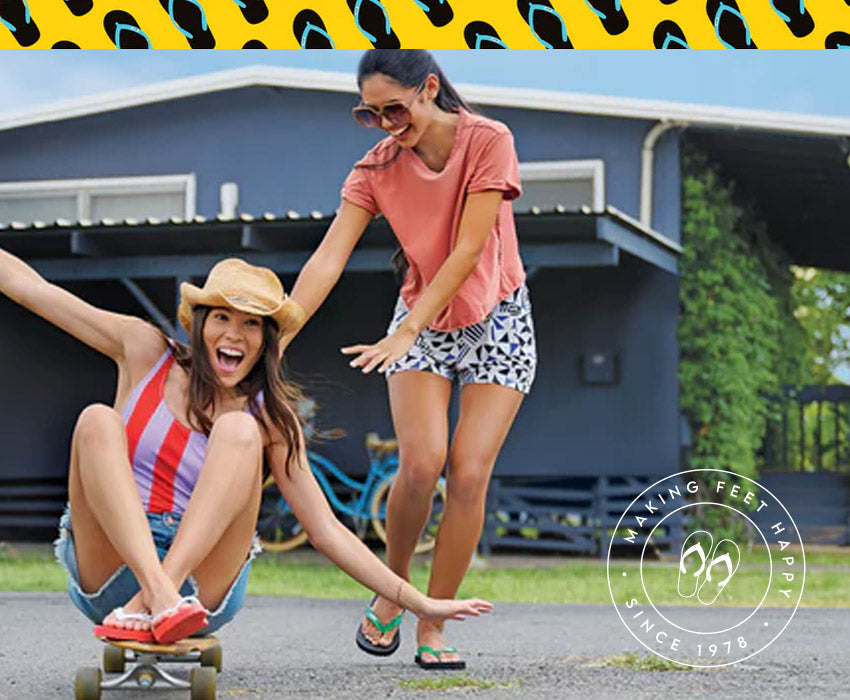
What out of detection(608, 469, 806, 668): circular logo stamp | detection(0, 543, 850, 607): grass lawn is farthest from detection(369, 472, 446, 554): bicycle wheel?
detection(608, 469, 806, 668): circular logo stamp

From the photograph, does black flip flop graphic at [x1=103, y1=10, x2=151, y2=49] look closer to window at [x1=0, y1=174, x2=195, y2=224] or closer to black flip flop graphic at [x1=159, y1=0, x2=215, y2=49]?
black flip flop graphic at [x1=159, y1=0, x2=215, y2=49]

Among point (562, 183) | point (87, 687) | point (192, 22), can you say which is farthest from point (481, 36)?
point (562, 183)

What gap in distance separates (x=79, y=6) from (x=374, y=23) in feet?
4.46

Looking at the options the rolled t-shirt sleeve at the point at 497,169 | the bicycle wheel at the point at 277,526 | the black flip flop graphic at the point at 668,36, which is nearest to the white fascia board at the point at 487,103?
the bicycle wheel at the point at 277,526

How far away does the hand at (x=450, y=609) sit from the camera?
309cm

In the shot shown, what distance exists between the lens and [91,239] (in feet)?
34.6

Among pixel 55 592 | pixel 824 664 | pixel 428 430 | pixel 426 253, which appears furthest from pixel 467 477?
pixel 55 592

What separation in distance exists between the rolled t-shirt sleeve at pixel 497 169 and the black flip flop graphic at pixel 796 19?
334cm

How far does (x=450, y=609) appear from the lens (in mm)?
3125

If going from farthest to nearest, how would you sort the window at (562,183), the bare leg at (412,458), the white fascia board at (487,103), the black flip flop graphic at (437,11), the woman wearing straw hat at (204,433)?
the window at (562,183)
the white fascia board at (487,103)
the black flip flop graphic at (437,11)
the bare leg at (412,458)
the woman wearing straw hat at (204,433)

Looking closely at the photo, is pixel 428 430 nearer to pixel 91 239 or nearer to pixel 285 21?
pixel 285 21

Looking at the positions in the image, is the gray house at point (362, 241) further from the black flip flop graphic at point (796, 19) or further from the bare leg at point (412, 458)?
the bare leg at point (412, 458)

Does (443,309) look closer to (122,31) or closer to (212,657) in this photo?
(212,657)

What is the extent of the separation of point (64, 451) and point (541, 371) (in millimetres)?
4085
